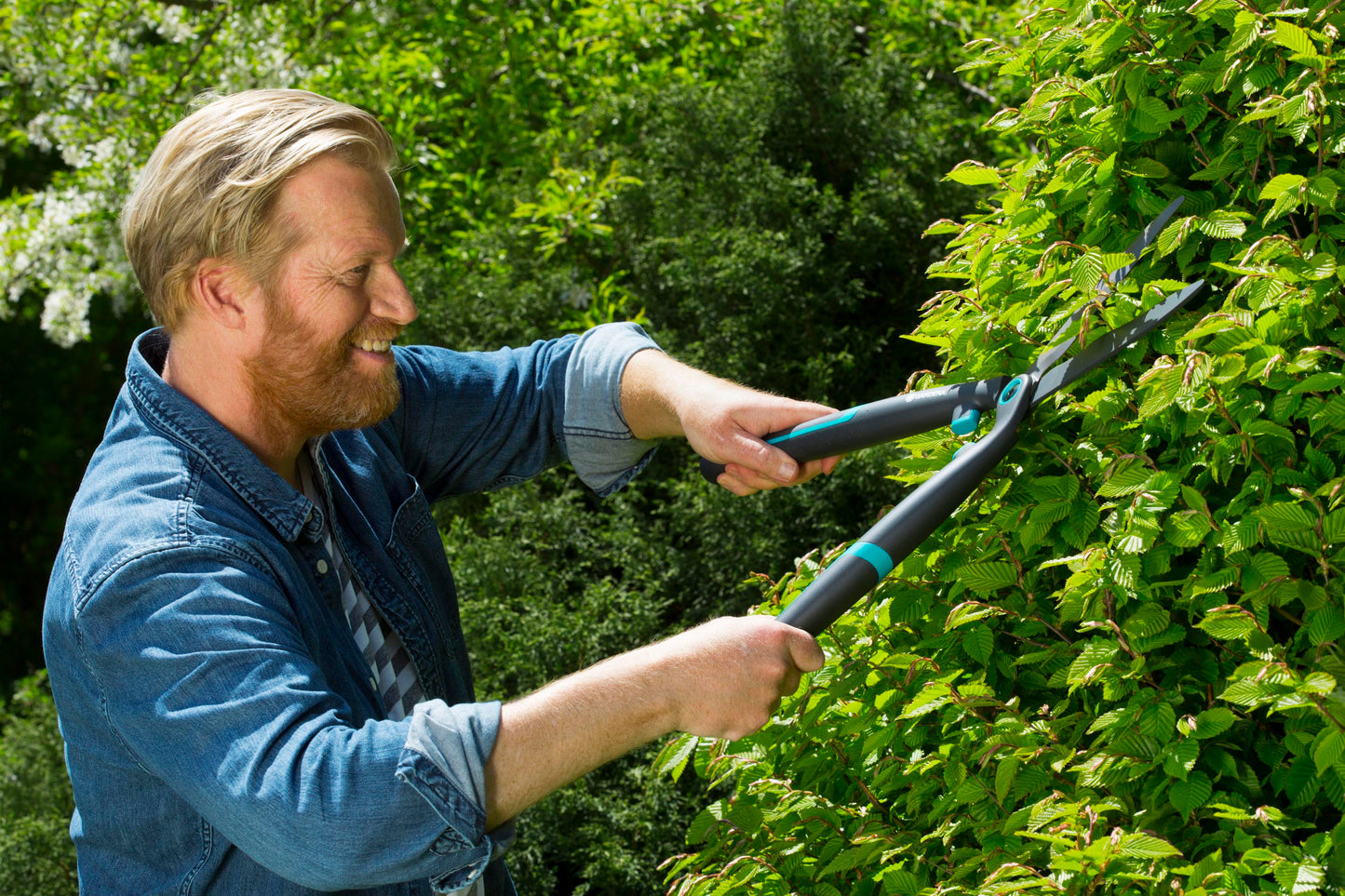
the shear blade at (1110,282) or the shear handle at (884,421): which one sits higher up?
the shear blade at (1110,282)

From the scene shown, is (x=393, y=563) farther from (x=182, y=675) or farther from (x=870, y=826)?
(x=870, y=826)

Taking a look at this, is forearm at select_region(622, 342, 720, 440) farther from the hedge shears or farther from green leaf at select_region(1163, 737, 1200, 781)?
green leaf at select_region(1163, 737, 1200, 781)

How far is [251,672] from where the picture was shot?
4.49 feet

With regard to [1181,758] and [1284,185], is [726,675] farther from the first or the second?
[1284,185]

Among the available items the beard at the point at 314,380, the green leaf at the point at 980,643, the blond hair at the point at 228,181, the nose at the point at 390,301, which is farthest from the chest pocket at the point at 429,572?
the green leaf at the point at 980,643

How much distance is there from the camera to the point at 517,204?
4.50 metres

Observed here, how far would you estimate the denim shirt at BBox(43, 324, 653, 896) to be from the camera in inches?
52.5

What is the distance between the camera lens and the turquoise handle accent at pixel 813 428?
6.19ft

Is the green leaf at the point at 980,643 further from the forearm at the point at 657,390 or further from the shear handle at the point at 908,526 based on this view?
the forearm at the point at 657,390

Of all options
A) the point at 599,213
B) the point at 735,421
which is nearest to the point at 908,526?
the point at 735,421

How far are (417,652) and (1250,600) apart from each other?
1211 mm

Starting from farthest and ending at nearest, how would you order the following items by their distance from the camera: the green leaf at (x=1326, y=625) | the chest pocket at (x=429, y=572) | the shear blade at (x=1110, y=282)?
the chest pocket at (x=429, y=572) → the shear blade at (x=1110, y=282) → the green leaf at (x=1326, y=625)

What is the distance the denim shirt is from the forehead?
0.30 meters

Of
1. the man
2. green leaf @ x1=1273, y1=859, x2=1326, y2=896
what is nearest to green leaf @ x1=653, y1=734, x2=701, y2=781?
the man
